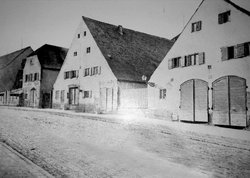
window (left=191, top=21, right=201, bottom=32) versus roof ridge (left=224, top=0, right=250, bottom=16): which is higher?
roof ridge (left=224, top=0, right=250, bottom=16)

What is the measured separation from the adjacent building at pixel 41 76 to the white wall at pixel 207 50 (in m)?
18.8

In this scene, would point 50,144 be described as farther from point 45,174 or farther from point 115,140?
point 45,174

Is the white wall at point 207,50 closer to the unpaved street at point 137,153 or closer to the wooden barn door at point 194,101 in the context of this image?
the wooden barn door at point 194,101

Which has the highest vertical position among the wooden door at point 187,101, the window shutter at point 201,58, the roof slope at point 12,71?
the roof slope at point 12,71

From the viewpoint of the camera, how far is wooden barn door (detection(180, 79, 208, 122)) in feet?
51.6

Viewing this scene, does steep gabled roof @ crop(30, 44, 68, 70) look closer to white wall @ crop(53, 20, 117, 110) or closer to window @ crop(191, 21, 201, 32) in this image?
white wall @ crop(53, 20, 117, 110)

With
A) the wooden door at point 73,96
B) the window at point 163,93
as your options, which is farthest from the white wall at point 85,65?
the window at point 163,93

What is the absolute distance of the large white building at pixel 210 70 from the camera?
13959mm

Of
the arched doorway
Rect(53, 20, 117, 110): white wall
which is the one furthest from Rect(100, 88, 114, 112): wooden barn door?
the arched doorway

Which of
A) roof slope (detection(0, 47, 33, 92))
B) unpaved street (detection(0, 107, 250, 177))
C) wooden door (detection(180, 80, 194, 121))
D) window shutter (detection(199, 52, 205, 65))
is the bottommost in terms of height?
unpaved street (detection(0, 107, 250, 177))

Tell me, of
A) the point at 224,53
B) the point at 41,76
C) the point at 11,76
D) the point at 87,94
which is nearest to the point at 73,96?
the point at 87,94

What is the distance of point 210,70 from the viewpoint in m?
15.5

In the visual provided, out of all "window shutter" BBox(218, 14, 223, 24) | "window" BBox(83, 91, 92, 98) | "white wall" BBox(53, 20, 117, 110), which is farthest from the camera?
"window" BBox(83, 91, 92, 98)

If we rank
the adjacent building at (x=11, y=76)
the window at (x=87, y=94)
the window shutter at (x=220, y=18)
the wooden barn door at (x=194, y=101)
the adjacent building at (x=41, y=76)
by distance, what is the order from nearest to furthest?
the window shutter at (x=220, y=18) < the wooden barn door at (x=194, y=101) < the window at (x=87, y=94) < the adjacent building at (x=41, y=76) < the adjacent building at (x=11, y=76)
